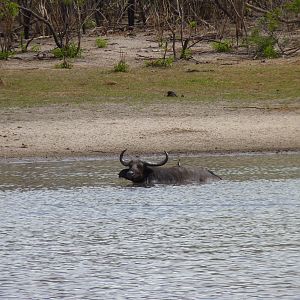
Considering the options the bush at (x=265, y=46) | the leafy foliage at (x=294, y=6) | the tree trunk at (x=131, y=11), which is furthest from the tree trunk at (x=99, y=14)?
the bush at (x=265, y=46)

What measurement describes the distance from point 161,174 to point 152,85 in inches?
262

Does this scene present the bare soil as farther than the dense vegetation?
No

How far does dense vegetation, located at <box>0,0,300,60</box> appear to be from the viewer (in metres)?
24.0

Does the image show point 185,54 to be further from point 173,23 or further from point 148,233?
point 148,233

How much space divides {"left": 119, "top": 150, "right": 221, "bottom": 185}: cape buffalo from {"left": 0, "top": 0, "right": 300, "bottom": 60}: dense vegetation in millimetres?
9350

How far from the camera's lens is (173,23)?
25812 millimetres

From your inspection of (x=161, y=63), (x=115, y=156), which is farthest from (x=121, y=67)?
(x=115, y=156)

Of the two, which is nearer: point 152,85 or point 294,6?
point 152,85

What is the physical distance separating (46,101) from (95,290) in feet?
35.3

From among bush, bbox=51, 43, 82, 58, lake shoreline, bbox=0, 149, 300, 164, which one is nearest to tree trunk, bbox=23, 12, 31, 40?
bush, bbox=51, 43, 82, 58

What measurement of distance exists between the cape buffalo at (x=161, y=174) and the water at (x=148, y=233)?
6.1 inches

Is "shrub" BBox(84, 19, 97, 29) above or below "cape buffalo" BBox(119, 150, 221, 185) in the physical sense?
above

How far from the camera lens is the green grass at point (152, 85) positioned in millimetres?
19391

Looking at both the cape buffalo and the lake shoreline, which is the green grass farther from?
the cape buffalo
